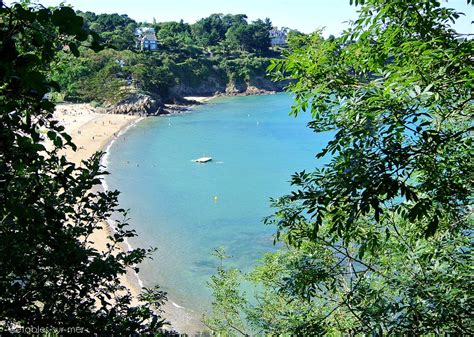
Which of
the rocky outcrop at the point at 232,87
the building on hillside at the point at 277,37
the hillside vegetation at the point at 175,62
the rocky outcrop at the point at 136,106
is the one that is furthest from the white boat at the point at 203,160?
the building on hillside at the point at 277,37

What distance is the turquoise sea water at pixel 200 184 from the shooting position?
19.3 m

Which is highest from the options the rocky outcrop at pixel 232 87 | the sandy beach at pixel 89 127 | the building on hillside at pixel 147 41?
the building on hillside at pixel 147 41

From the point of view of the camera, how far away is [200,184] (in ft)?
101

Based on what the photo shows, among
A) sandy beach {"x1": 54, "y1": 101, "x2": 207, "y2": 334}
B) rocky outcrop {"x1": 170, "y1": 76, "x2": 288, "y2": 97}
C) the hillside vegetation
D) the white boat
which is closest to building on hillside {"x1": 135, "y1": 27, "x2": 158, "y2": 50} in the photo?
the hillside vegetation

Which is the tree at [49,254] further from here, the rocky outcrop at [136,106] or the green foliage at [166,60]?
the rocky outcrop at [136,106]

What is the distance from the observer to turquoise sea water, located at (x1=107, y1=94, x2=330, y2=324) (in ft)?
63.4

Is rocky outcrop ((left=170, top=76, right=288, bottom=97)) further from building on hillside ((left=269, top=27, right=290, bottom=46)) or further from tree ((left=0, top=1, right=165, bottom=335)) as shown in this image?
tree ((left=0, top=1, right=165, bottom=335))

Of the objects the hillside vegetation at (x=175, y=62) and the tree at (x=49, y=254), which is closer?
the tree at (x=49, y=254)

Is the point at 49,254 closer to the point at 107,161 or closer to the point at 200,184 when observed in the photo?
the point at 200,184

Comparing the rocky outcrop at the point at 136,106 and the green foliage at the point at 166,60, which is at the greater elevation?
the green foliage at the point at 166,60

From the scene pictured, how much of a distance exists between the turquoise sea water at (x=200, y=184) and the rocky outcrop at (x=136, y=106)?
2647 mm

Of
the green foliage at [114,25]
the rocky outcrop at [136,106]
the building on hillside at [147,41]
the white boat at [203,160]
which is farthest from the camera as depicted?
the building on hillside at [147,41]

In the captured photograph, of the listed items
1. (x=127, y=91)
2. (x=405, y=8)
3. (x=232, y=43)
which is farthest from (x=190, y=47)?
(x=405, y=8)

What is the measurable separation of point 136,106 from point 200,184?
28735 mm
